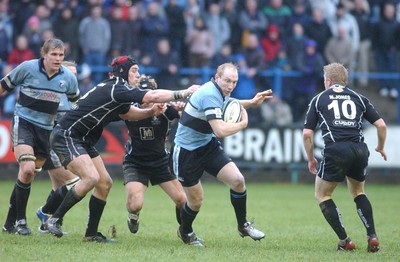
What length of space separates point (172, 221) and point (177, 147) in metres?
2.89

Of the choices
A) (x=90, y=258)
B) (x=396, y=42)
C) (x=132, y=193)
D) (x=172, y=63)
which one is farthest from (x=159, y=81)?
(x=90, y=258)

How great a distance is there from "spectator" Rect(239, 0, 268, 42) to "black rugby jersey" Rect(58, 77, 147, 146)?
1091cm

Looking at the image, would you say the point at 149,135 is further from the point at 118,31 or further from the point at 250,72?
the point at 118,31

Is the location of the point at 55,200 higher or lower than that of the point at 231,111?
lower

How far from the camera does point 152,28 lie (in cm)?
2030

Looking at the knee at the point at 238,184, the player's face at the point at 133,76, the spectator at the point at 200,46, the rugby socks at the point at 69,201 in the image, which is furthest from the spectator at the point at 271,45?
the rugby socks at the point at 69,201

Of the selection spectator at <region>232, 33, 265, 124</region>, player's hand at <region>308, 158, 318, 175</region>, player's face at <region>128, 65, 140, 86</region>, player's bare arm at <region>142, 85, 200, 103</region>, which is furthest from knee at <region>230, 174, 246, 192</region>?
spectator at <region>232, 33, 265, 124</region>

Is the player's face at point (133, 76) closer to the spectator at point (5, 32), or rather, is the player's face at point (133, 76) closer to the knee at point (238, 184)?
the knee at point (238, 184)

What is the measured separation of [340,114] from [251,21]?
11359 mm

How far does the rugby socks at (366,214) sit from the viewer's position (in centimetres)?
A: 983

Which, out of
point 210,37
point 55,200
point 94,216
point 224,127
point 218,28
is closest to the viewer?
point 224,127

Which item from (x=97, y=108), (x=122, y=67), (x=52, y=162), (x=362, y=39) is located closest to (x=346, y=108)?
(x=122, y=67)

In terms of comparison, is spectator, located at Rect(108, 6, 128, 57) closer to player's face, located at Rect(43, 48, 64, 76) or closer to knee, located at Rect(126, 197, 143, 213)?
player's face, located at Rect(43, 48, 64, 76)

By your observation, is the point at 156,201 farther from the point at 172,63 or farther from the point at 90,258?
the point at 90,258
